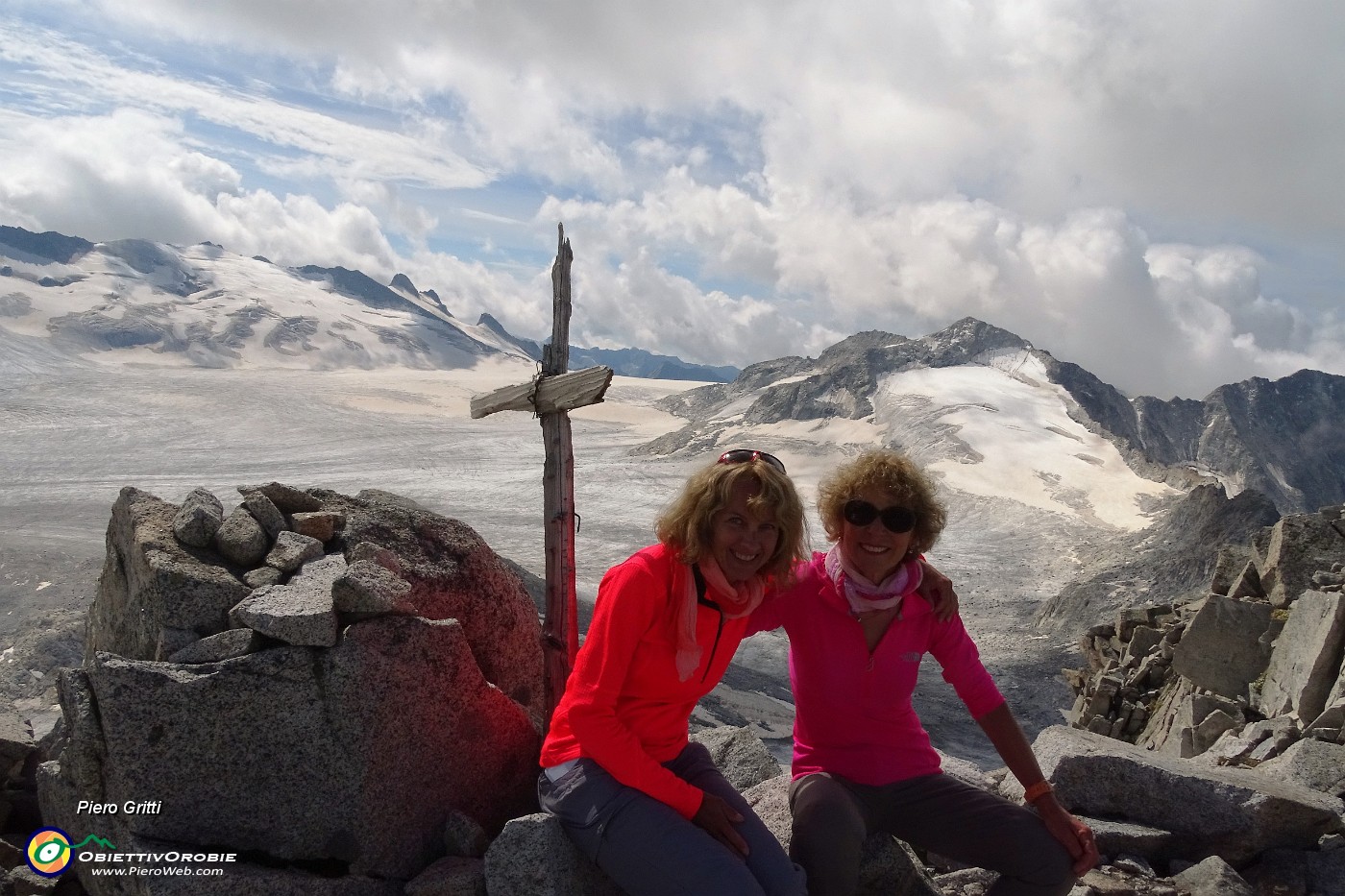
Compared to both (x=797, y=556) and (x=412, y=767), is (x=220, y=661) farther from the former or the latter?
(x=797, y=556)

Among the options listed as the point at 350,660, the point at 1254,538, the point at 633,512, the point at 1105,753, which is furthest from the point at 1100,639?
the point at 633,512

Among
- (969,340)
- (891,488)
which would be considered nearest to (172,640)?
(891,488)

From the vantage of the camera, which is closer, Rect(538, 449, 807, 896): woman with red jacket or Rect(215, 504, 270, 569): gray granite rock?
Rect(538, 449, 807, 896): woman with red jacket

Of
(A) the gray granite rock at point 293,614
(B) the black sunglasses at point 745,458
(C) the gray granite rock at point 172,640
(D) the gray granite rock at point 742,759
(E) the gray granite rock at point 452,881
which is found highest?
(B) the black sunglasses at point 745,458

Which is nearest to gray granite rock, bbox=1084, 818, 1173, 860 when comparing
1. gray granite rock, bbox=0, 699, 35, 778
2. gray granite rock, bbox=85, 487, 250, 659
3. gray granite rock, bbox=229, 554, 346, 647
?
gray granite rock, bbox=229, 554, 346, 647

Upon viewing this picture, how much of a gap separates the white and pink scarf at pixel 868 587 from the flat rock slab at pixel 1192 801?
1.95m

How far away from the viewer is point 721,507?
371cm

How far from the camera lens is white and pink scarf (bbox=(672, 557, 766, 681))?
3.62 meters

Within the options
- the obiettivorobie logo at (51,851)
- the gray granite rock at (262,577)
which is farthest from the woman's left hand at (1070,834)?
the obiettivorobie logo at (51,851)

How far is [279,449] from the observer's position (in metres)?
68.8

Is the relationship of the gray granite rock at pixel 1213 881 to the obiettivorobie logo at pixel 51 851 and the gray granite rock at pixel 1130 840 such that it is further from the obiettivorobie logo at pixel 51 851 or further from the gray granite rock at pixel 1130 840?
the obiettivorobie logo at pixel 51 851

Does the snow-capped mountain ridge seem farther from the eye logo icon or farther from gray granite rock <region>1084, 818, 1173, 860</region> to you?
the eye logo icon

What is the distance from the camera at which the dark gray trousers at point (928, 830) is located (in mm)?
3746

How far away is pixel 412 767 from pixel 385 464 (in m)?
62.8
